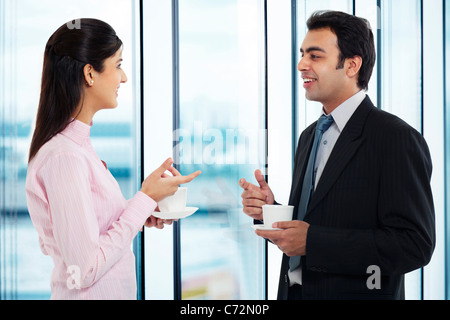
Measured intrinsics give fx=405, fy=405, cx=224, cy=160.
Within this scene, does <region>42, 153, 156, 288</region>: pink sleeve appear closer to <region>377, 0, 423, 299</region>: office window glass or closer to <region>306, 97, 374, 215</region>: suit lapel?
<region>306, 97, 374, 215</region>: suit lapel

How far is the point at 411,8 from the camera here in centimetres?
220

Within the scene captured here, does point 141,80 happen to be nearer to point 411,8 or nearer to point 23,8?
point 23,8

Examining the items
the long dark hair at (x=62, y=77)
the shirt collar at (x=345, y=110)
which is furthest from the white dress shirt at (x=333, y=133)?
the long dark hair at (x=62, y=77)

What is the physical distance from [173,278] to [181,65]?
3.50 feet

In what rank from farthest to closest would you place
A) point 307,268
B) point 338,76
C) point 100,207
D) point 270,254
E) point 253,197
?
point 270,254
point 253,197
point 338,76
point 307,268
point 100,207

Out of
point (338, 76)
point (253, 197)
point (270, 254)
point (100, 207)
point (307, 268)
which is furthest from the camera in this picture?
point (270, 254)

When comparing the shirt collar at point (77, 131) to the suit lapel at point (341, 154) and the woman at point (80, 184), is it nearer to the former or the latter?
the woman at point (80, 184)

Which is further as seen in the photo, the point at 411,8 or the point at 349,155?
the point at 411,8

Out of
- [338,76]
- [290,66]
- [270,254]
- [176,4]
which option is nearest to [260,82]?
[290,66]

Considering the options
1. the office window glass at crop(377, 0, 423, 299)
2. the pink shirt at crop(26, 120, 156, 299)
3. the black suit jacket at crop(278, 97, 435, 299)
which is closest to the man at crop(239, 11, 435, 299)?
the black suit jacket at crop(278, 97, 435, 299)

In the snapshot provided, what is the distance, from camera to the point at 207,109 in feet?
6.75

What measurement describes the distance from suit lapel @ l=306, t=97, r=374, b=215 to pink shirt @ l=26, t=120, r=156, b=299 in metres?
0.51

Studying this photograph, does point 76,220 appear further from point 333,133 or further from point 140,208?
point 333,133

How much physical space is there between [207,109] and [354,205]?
1.04 meters
